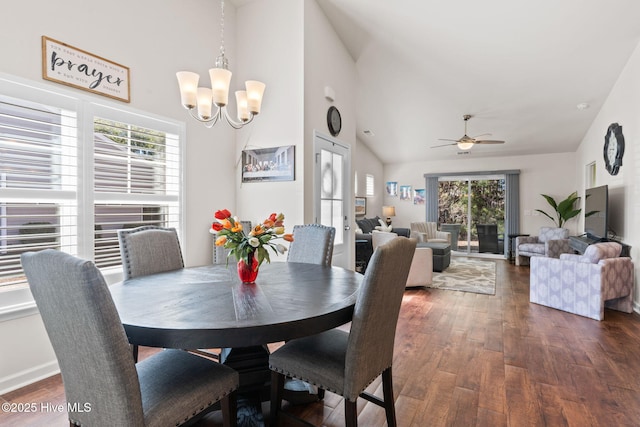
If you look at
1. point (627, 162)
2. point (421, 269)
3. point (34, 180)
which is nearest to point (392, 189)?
point (421, 269)

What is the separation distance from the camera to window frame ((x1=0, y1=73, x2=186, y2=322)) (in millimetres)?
2092

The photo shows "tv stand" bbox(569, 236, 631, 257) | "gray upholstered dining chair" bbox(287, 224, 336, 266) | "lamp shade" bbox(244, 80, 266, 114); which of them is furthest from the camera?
"tv stand" bbox(569, 236, 631, 257)

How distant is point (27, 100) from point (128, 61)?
2.64 ft

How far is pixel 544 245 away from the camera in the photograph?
6461 mm

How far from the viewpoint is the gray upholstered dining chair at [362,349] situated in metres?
1.38

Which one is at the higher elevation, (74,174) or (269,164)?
(269,164)

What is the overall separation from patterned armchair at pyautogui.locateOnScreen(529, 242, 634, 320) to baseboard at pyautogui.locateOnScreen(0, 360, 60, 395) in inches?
188

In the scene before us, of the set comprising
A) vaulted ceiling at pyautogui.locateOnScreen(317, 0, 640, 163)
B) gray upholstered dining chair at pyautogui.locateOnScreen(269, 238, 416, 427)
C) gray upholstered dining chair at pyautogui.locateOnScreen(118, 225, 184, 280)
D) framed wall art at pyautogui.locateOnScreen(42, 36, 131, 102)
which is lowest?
gray upholstered dining chair at pyautogui.locateOnScreen(269, 238, 416, 427)

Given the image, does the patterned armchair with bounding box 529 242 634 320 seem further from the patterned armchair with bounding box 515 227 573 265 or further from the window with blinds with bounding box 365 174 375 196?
the window with blinds with bounding box 365 174 375 196

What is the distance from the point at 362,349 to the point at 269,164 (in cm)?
251

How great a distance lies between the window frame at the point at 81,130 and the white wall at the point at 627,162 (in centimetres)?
506

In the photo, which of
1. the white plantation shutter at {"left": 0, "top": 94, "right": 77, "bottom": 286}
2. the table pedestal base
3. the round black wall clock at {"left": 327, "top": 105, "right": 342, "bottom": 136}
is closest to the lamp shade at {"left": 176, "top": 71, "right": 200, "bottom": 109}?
the white plantation shutter at {"left": 0, "top": 94, "right": 77, "bottom": 286}

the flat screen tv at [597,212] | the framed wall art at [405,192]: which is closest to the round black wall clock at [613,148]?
the flat screen tv at [597,212]

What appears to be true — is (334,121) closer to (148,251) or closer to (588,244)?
(148,251)
